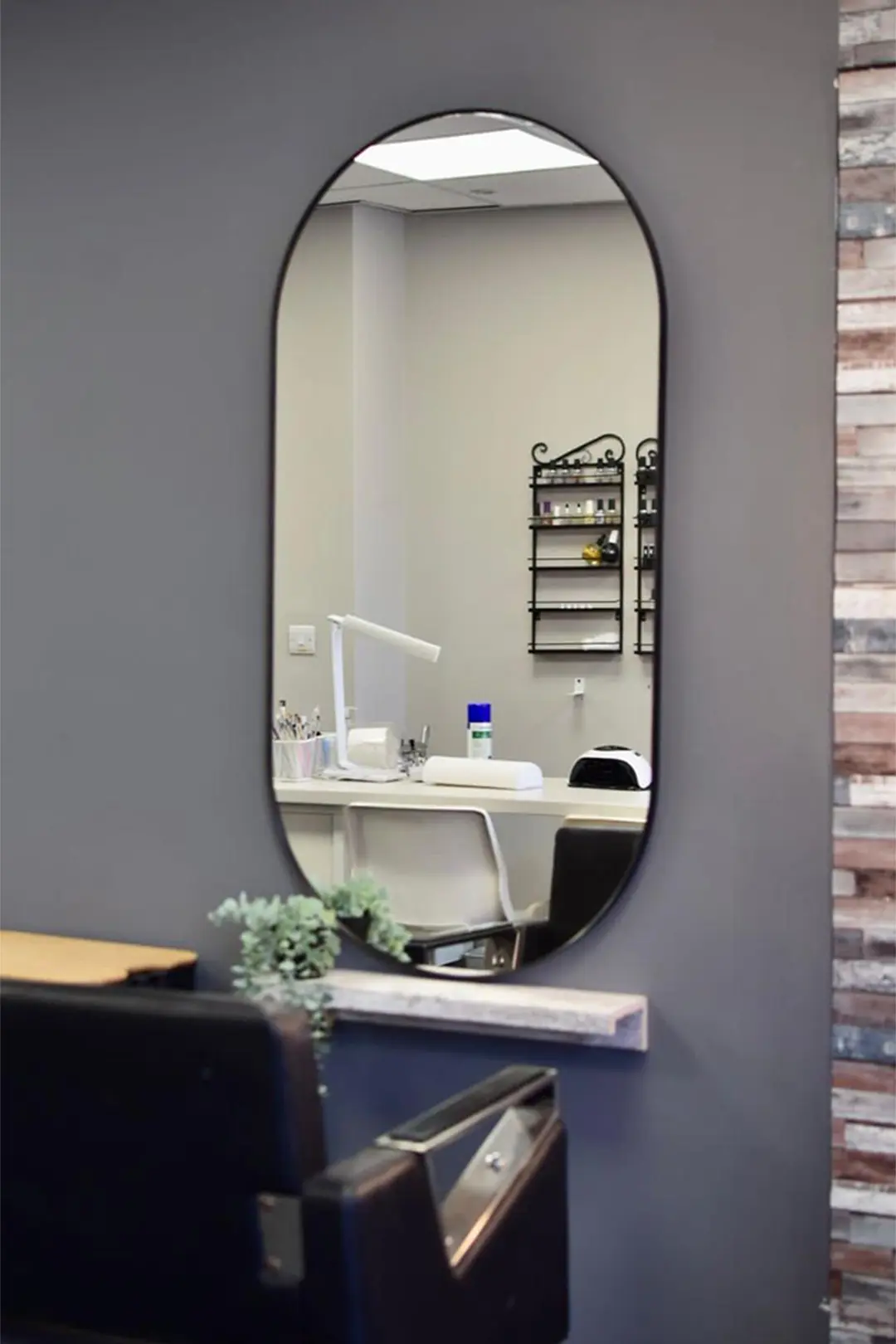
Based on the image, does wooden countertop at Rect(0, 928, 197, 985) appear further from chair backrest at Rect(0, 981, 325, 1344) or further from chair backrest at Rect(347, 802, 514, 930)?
chair backrest at Rect(0, 981, 325, 1344)

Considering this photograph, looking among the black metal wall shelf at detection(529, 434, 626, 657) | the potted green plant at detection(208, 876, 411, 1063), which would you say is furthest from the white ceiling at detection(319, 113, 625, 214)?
the potted green plant at detection(208, 876, 411, 1063)

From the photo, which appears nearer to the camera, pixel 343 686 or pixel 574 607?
pixel 574 607

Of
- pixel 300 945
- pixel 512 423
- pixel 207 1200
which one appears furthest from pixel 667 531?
pixel 207 1200

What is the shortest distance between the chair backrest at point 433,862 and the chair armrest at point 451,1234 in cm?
43

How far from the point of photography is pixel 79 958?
2398 mm

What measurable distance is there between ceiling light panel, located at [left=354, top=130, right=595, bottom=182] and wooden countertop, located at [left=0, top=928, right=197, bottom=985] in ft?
4.16

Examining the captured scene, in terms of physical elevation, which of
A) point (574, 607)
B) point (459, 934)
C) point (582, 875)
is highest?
point (574, 607)

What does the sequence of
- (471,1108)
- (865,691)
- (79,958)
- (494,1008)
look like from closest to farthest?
(471,1108)
(865,691)
(494,1008)
(79,958)

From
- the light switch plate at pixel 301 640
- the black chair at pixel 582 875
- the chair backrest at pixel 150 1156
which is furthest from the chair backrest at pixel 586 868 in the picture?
the chair backrest at pixel 150 1156

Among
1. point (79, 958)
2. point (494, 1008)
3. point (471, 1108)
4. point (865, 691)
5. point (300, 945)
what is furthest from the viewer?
point (79, 958)

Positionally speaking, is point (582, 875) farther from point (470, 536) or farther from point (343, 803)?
point (470, 536)

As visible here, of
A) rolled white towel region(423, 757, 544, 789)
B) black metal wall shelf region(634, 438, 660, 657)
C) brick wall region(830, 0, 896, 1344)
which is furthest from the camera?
rolled white towel region(423, 757, 544, 789)

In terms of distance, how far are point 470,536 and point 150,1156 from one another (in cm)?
109

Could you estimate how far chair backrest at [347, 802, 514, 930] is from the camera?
2.32 metres
